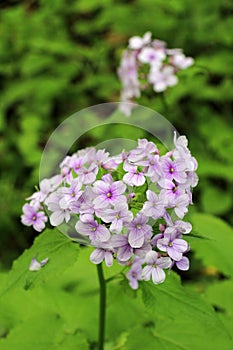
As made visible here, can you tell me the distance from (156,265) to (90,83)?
3608 mm

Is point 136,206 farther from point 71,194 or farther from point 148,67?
point 148,67

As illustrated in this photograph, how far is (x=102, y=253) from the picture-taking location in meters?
1.55

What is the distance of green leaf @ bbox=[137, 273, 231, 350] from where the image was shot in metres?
1.71

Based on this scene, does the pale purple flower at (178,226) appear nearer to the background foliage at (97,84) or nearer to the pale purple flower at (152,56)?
the background foliage at (97,84)

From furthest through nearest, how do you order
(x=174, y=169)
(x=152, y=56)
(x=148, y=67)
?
(x=148, y=67)
(x=152, y=56)
(x=174, y=169)

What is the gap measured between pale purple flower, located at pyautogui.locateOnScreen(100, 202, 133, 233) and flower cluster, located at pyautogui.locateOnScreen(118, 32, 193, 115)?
75.4 inches

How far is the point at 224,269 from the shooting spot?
2.47 m

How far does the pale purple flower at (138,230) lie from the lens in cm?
150

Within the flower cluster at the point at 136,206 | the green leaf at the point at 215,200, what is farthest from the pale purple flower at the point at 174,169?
the green leaf at the point at 215,200

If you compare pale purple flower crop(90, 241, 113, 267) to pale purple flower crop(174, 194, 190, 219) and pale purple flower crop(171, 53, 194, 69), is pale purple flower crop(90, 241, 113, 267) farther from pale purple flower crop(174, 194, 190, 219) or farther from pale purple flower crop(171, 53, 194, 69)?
pale purple flower crop(171, 53, 194, 69)

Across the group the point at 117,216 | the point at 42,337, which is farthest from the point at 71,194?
the point at 42,337

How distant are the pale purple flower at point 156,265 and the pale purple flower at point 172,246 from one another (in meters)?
0.02

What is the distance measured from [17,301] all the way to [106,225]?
1.02 metres


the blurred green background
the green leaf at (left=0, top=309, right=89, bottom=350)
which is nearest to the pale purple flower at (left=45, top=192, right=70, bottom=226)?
the green leaf at (left=0, top=309, right=89, bottom=350)
